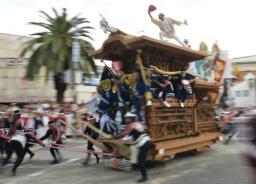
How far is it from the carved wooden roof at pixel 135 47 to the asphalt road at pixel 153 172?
10.6 feet

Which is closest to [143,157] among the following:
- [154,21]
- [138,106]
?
[138,106]

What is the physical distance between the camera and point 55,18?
2656 centimetres

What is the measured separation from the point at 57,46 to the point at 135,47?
14699 mm

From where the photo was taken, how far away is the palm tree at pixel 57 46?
25.5m

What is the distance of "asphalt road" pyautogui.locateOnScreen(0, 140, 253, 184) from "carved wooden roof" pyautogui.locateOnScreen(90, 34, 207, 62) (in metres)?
3.24

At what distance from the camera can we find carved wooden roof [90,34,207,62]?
36.2 ft

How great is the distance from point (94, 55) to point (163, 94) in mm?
2364

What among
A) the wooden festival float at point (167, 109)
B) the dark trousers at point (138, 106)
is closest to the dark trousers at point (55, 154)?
the wooden festival float at point (167, 109)

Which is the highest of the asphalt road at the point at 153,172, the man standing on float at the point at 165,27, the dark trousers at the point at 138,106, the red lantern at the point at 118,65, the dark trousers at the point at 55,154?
the man standing on float at the point at 165,27

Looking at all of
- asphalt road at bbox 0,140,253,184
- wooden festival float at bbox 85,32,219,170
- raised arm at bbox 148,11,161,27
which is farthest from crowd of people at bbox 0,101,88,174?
raised arm at bbox 148,11,161,27

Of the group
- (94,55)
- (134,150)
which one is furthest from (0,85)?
(134,150)

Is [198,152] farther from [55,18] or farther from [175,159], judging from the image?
[55,18]

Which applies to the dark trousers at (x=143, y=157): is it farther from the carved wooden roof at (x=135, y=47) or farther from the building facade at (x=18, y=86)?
the building facade at (x=18, y=86)

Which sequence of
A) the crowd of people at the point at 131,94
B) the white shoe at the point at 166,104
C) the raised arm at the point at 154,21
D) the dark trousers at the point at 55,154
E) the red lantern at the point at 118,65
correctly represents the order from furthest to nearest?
the raised arm at the point at 154,21, the dark trousers at the point at 55,154, the red lantern at the point at 118,65, the white shoe at the point at 166,104, the crowd of people at the point at 131,94
